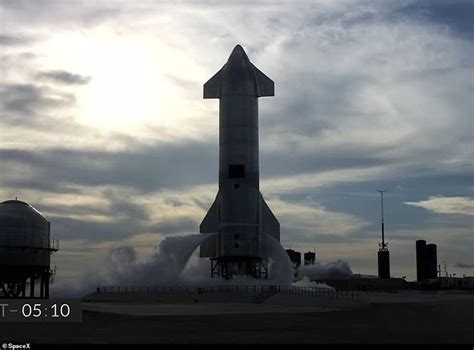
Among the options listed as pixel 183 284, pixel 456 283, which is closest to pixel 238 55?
pixel 183 284

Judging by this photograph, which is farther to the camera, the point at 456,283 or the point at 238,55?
the point at 456,283

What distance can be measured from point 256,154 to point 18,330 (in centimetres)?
5460

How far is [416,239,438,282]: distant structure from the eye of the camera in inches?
7080

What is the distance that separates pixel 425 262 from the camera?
18175cm

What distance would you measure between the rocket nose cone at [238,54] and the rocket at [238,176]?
493 millimetres

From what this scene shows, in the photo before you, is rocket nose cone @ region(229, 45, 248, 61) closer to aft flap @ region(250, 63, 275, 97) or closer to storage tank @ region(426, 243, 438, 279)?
aft flap @ region(250, 63, 275, 97)

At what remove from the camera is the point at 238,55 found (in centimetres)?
8800

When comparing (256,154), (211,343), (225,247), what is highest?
(256,154)

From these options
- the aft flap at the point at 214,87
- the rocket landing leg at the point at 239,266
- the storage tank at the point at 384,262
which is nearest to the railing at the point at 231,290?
the rocket landing leg at the point at 239,266

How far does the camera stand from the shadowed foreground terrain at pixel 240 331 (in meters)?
29.9

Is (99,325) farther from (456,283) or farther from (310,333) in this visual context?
(456,283)

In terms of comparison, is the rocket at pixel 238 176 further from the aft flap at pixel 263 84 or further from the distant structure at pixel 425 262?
the distant structure at pixel 425 262

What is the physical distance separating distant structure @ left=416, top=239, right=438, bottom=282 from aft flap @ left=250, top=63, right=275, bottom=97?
102 meters

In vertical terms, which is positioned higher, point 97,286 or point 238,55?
point 238,55
